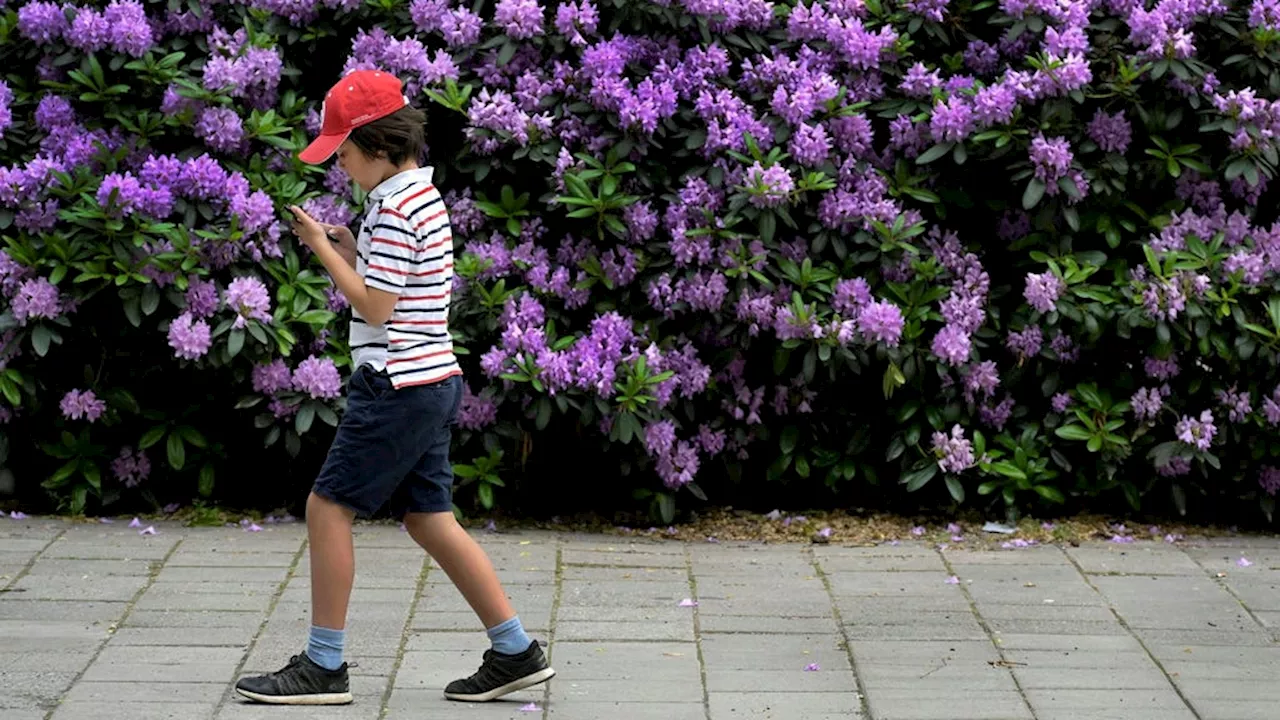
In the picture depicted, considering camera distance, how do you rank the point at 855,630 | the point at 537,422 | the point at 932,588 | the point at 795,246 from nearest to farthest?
the point at 855,630 → the point at 932,588 → the point at 537,422 → the point at 795,246

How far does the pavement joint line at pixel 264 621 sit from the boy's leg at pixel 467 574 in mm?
530

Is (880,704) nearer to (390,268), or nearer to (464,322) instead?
(390,268)

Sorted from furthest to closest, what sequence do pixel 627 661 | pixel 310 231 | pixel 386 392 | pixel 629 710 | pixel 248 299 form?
pixel 248 299, pixel 627 661, pixel 629 710, pixel 386 392, pixel 310 231

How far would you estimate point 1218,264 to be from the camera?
240 inches

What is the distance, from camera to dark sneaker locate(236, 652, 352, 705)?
14.0 feet

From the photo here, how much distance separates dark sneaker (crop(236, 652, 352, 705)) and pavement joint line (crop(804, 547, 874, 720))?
1.23m

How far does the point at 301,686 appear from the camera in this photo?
4262 millimetres

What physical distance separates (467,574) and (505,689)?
289mm

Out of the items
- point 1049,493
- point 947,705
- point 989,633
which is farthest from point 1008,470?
point 947,705

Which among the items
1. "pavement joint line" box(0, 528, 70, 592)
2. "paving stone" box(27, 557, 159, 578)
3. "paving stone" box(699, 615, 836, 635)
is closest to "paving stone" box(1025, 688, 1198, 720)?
"paving stone" box(699, 615, 836, 635)

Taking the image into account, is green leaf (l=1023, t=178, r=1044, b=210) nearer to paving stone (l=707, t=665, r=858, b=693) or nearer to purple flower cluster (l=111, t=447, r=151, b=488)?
paving stone (l=707, t=665, r=858, b=693)

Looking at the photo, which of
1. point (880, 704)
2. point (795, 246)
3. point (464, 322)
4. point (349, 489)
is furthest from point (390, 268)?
point (795, 246)

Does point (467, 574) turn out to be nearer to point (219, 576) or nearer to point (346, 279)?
point (346, 279)

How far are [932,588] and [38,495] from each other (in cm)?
313
